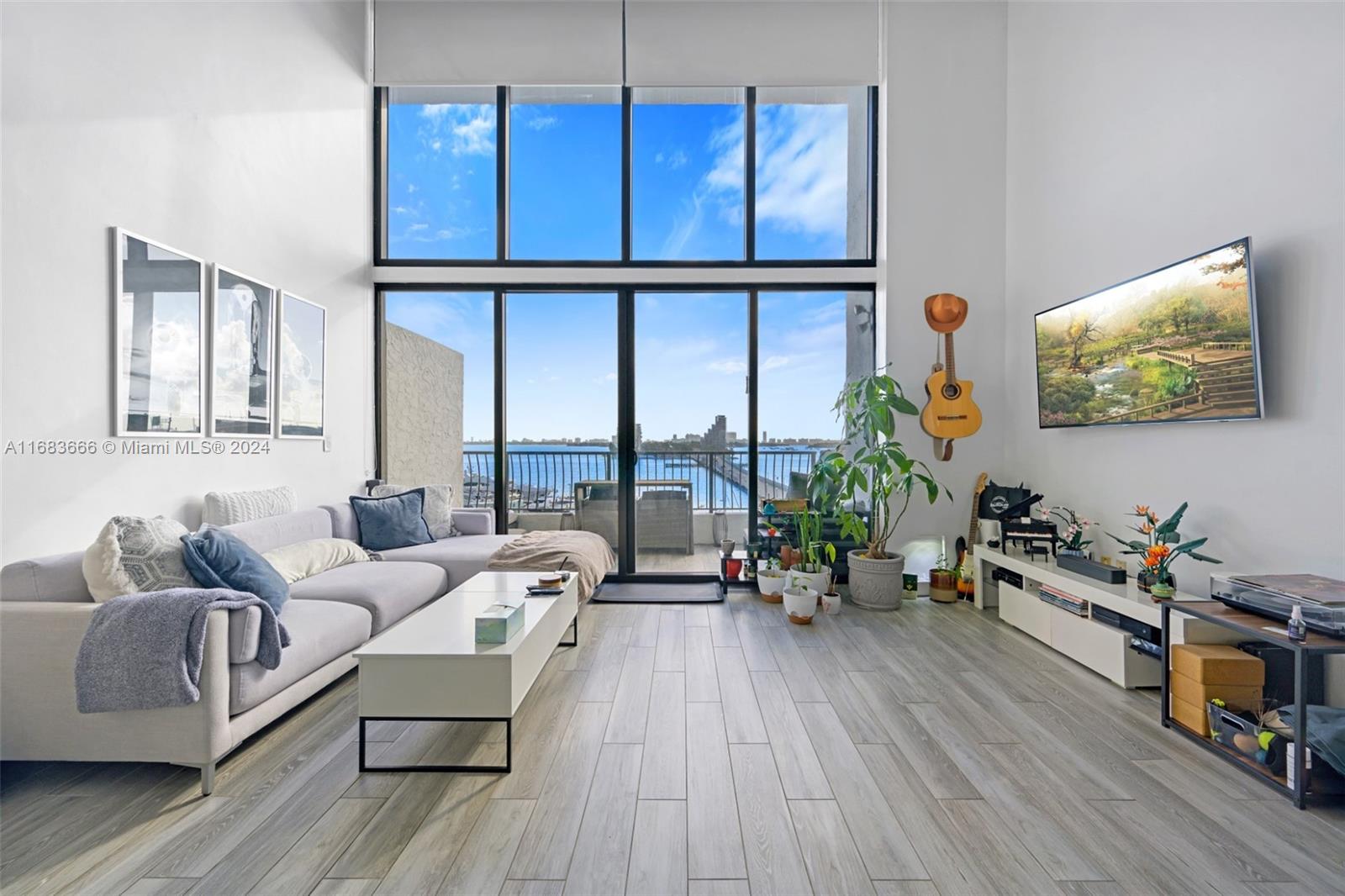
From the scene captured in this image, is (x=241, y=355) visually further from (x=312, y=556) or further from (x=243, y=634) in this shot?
(x=243, y=634)

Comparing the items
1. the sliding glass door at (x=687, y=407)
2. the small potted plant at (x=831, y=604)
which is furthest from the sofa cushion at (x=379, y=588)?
the small potted plant at (x=831, y=604)

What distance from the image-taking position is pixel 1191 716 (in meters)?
2.29

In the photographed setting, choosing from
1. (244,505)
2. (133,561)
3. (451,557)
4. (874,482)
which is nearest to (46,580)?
(133,561)

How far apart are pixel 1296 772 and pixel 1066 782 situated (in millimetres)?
650

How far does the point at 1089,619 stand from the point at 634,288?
3.68m

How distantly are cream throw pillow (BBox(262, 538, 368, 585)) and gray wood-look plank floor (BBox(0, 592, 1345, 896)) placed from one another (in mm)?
769

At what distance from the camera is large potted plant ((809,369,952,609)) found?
4105 mm

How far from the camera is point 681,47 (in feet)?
15.1

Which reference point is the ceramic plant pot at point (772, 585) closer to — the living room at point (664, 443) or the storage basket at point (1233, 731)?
the living room at point (664, 443)

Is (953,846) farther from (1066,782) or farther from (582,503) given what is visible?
(582,503)

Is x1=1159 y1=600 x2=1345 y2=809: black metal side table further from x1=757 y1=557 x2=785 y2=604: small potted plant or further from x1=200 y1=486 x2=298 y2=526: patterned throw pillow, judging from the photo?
x1=200 y1=486 x2=298 y2=526: patterned throw pillow

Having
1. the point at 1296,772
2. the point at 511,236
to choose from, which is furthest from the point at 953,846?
the point at 511,236

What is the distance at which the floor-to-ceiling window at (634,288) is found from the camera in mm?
4754

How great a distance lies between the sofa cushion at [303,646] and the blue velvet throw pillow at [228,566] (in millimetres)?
138
